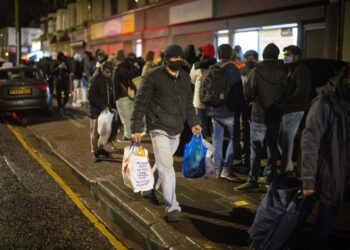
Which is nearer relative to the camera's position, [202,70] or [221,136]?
[221,136]

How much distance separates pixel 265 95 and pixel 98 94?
10.9ft

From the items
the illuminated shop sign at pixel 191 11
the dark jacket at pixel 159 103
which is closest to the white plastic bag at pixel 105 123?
the dark jacket at pixel 159 103

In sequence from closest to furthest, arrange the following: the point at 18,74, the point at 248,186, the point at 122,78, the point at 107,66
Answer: the point at 248,186
the point at 107,66
the point at 122,78
the point at 18,74

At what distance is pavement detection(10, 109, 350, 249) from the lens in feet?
16.7

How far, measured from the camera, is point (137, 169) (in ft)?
18.2

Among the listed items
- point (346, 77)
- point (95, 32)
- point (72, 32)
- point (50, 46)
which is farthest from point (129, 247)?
point (50, 46)

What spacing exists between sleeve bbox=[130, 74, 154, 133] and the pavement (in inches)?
43.9

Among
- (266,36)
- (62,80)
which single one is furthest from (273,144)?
(62,80)

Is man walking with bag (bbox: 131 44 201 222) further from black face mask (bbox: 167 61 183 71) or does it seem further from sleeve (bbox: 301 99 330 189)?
sleeve (bbox: 301 99 330 189)

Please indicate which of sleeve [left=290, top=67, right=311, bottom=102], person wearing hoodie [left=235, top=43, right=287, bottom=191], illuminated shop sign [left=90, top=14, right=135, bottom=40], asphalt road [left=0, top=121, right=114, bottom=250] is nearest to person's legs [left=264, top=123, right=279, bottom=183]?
person wearing hoodie [left=235, top=43, right=287, bottom=191]

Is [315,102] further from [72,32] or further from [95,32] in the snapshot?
[72,32]

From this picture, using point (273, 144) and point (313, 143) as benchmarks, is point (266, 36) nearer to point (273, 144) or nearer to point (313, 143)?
point (273, 144)

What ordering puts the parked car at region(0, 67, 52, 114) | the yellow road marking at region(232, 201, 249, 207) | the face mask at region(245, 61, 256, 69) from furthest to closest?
the parked car at region(0, 67, 52, 114) < the face mask at region(245, 61, 256, 69) < the yellow road marking at region(232, 201, 249, 207)

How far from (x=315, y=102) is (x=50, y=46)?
142 ft
